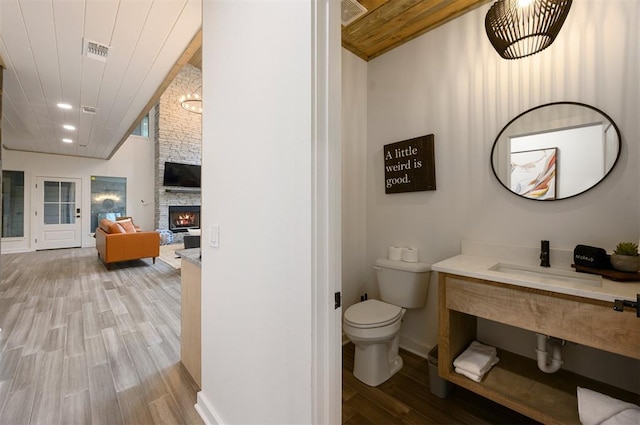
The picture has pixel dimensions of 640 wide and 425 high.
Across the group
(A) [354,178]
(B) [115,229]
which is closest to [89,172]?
(B) [115,229]

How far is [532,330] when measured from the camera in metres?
1.21

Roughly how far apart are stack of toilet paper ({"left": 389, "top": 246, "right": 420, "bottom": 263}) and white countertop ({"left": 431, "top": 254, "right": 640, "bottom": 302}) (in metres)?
0.40

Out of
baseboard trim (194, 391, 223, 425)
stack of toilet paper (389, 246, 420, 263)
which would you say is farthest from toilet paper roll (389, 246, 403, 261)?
baseboard trim (194, 391, 223, 425)

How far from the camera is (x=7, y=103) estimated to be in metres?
3.28

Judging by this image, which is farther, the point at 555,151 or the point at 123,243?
the point at 123,243

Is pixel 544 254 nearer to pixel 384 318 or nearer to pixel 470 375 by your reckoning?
pixel 470 375

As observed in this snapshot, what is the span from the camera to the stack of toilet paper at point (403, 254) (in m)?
2.08

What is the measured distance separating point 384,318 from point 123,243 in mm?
4872

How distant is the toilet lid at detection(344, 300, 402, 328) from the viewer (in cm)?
168

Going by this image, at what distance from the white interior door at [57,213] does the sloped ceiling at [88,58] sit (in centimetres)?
329

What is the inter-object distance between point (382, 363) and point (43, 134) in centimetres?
666

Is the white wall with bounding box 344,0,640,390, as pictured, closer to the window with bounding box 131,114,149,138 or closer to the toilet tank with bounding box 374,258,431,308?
the toilet tank with bounding box 374,258,431,308

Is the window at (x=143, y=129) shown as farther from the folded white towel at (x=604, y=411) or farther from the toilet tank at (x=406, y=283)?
the folded white towel at (x=604, y=411)

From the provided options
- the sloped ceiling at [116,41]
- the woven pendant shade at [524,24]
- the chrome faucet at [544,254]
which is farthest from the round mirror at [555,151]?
the sloped ceiling at [116,41]
